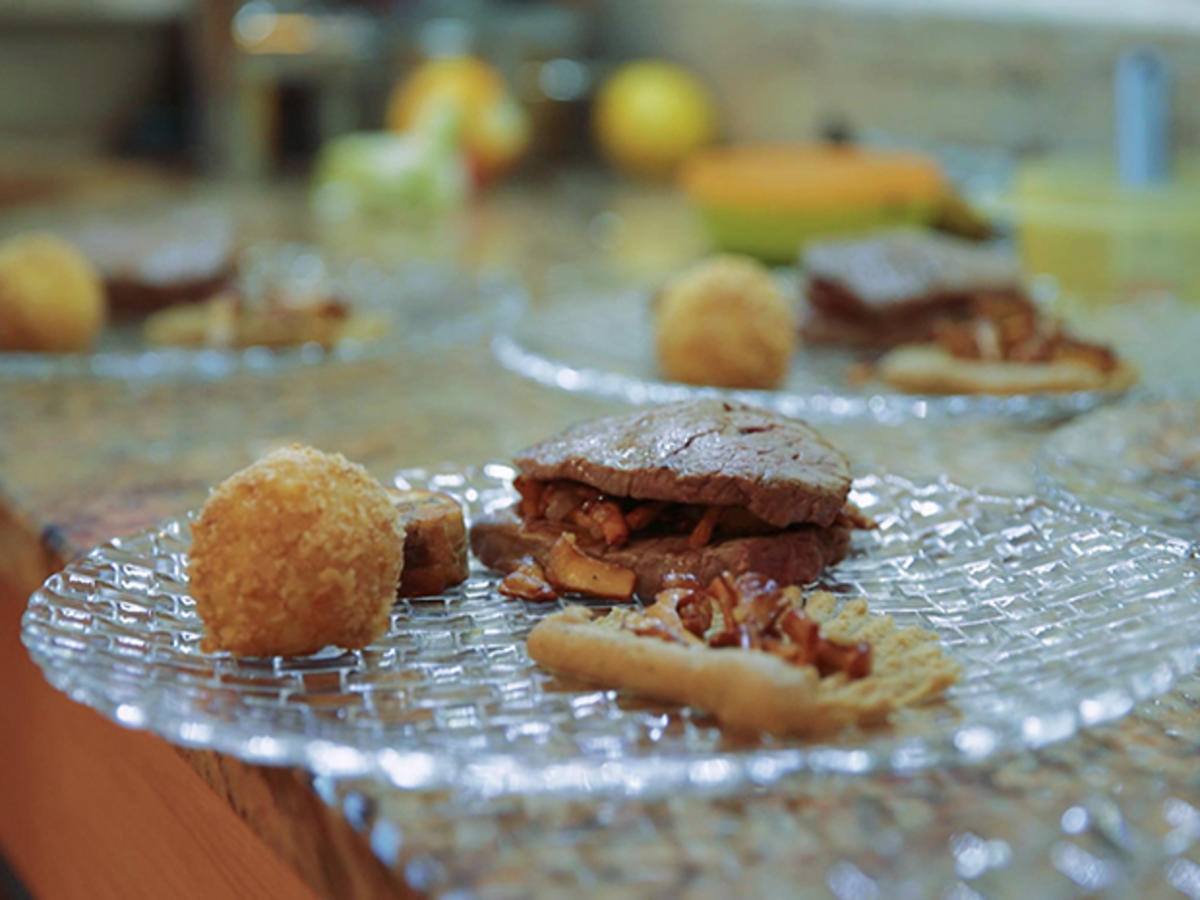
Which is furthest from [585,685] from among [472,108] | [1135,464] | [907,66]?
[472,108]

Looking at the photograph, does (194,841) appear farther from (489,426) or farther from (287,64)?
(287,64)

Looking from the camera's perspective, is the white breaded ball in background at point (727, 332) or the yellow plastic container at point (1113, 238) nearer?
the white breaded ball in background at point (727, 332)

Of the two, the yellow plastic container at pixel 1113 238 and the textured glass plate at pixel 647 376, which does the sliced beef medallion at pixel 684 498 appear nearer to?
the textured glass plate at pixel 647 376

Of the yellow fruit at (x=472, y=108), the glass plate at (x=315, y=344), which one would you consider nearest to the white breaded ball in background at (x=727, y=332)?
the glass plate at (x=315, y=344)

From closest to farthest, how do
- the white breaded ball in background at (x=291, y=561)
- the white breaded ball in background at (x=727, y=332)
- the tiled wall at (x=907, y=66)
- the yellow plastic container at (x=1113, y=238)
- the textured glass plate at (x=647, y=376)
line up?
1. the white breaded ball in background at (x=291, y=561)
2. the textured glass plate at (x=647, y=376)
3. the white breaded ball in background at (x=727, y=332)
4. the yellow plastic container at (x=1113, y=238)
5. the tiled wall at (x=907, y=66)

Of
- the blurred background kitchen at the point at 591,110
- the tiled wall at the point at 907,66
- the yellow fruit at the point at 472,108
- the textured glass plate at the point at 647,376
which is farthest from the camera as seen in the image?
the yellow fruit at the point at 472,108

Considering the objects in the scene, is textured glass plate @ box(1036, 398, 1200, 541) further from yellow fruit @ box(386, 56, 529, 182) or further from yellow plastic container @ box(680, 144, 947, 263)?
yellow fruit @ box(386, 56, 529, 182)

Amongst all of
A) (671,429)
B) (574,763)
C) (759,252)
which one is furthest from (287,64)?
(574,763)
